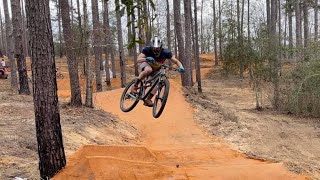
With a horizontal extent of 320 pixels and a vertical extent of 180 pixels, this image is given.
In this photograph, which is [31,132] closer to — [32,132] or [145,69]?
[32,132]

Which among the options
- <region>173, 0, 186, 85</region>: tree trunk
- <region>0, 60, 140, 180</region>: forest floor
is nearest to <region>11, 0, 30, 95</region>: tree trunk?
<region>0, 60, 140, 180</region>: forest floor

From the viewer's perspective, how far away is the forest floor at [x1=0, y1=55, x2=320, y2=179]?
8.34 m

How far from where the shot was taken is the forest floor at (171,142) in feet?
27.3

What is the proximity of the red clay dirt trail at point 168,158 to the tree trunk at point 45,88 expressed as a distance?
36 cm

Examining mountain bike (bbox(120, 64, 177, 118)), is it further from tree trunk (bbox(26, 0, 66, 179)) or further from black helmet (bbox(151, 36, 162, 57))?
tree trunk (bbox(26, 0, 66, 179))

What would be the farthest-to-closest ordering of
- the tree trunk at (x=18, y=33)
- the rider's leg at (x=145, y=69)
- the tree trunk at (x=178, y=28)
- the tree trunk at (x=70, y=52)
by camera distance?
the tree trunk at (x=178, y=28), the tree trunk at (x=18, y=33), the tree trunk at (x=70, y=52), the rider's leg at (x=145, y=69)

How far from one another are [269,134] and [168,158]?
5622mm

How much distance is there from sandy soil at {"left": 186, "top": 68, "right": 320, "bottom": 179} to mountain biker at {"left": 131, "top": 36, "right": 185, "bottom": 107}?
4.02 m

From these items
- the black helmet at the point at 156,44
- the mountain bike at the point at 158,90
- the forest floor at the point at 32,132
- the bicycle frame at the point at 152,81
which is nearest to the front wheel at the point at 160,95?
the mountain bike at the point at 158,90

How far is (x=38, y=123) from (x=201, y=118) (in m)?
9.88

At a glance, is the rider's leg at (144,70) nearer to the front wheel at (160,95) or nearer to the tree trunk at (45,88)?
the front wheel at (160,95)

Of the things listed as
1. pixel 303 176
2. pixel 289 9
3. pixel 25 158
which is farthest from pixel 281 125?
pixel 289 9

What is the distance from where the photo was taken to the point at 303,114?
19.9 m

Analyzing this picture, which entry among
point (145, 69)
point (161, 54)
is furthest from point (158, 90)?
point (161, 54)
